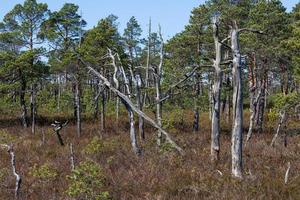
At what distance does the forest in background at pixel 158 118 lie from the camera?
10836mm

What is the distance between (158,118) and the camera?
712 inches

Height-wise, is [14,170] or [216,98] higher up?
[216,98]

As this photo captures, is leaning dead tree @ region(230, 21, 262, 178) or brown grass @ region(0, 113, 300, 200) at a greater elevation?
leaning dead tree @ region(230, 21, 262, 178)

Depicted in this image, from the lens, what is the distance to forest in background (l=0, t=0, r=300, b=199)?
35.6 ft

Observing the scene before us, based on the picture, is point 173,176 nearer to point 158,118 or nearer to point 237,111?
point 237,111

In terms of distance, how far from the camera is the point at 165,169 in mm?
12531

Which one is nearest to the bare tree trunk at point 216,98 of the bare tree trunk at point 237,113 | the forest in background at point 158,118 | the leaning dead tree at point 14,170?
the forest in background at point 158,118

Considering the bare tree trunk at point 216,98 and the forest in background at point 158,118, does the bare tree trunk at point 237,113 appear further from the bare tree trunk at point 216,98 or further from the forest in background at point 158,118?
the bare tree trunk at point 216,98

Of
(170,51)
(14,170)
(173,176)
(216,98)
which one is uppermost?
(170,51)

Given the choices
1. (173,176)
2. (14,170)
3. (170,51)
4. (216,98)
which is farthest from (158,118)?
(170,51)

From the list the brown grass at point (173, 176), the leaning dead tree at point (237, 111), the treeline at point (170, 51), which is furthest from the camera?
the treeline at point (170, 51)

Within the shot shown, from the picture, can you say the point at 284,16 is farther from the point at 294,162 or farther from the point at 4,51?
the point at 4,51

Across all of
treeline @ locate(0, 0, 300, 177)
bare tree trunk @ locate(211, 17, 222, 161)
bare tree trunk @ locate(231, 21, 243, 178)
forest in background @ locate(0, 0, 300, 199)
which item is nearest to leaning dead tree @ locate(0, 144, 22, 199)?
forest in background @ locate(0, 0, 300, 199)

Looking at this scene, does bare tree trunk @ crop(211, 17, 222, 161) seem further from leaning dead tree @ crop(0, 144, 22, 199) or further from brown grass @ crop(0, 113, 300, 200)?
leaning dead tree @ crop(0, 144, 22, 199)
